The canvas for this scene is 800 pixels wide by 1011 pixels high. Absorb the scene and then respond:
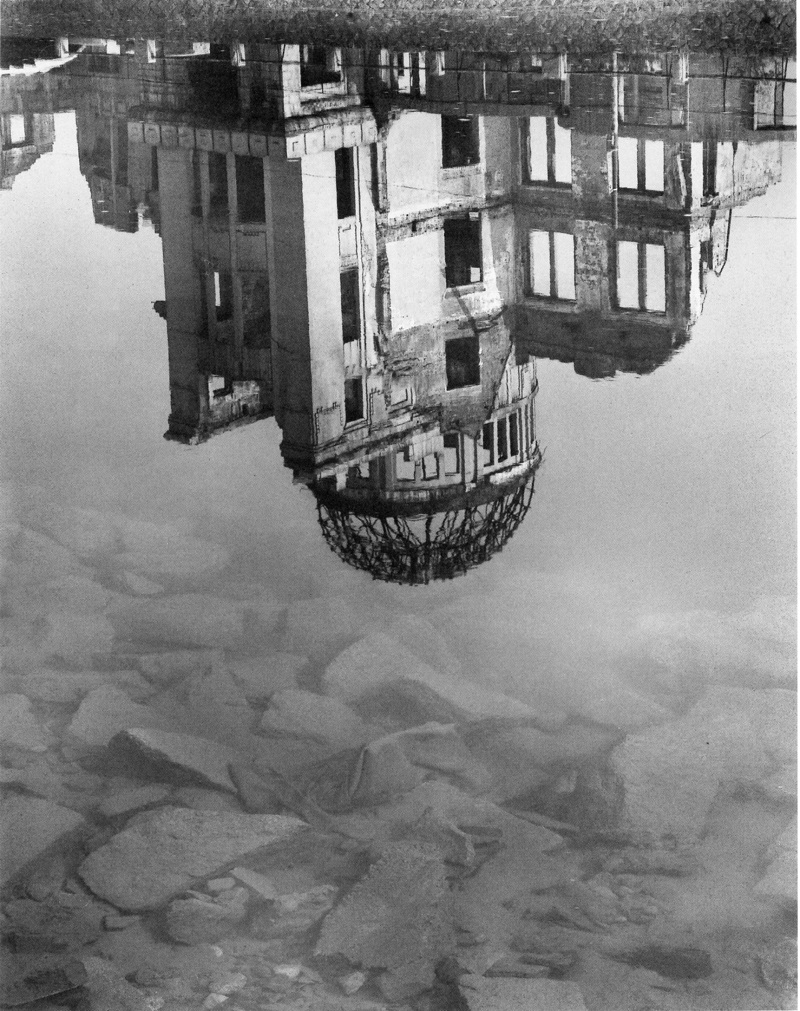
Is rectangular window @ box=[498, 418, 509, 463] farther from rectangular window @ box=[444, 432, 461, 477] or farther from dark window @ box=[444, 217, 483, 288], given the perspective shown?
dark window @ box=[444, 217, 483, 288]

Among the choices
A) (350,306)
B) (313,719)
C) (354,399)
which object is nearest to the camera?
(313,719)

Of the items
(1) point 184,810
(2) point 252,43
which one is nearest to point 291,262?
(1) point 184,810

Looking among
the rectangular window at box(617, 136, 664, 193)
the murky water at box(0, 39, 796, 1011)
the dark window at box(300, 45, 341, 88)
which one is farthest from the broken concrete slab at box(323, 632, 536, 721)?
the dark window at box(300, 45, 341, 88)

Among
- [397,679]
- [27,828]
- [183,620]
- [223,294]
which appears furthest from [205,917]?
[223,294]

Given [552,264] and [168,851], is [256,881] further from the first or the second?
[552,264]

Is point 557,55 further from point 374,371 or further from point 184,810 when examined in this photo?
point 184,810

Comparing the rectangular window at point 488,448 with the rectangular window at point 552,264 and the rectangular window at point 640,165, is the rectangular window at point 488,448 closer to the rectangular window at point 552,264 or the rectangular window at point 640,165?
the rectangular window at point 552,264
